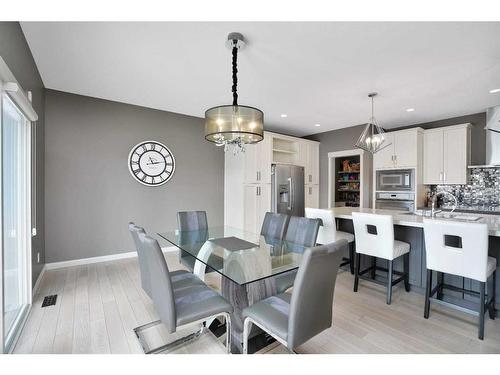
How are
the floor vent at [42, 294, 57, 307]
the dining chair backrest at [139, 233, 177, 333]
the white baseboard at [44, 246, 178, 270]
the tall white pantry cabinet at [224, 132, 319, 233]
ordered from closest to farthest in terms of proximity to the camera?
the dining chair backrest at [139, 233, 177, 333] → the floor vent at [42, 294, 57, 307] → the white baseboard at [44, 246, 178, 270] → the tall white pantry cabinet at [224, 132, 319, 233]

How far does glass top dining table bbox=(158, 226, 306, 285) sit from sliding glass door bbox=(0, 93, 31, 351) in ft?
4.36

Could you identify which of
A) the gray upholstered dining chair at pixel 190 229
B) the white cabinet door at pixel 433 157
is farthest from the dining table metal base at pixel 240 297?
the white cabinet door at pixel 433 157

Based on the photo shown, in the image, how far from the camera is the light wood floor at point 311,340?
72.4 inches

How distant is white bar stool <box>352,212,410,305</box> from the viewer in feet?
8.16

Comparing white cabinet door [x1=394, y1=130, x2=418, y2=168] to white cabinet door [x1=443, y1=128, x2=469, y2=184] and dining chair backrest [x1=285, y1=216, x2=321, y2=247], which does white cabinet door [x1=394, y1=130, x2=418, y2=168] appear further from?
dining chair backrest [x1=285, y1=216, x2=321, y2=247]

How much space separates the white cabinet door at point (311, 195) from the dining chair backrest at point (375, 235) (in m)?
2.88

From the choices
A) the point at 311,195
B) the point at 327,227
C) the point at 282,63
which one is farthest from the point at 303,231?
the point at 311,195

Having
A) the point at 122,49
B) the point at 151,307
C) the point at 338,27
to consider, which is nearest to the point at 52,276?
the point at 151,307

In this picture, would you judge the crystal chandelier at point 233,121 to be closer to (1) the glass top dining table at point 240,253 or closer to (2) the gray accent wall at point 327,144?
(1) the glass top dining table at point 240,253

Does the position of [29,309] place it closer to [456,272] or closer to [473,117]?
[456,272]

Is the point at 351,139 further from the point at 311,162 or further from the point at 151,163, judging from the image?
the point at 151,163

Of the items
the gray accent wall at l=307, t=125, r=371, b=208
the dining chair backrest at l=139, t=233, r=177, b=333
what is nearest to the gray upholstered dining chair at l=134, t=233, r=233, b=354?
the dining chair backrest at l=139, t=233, r=177, b=333

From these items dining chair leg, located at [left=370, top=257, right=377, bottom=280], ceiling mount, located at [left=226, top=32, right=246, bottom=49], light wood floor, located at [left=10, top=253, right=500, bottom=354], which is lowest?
light wood floor, located at [left=10, top=253, right=500, bottom=354]
